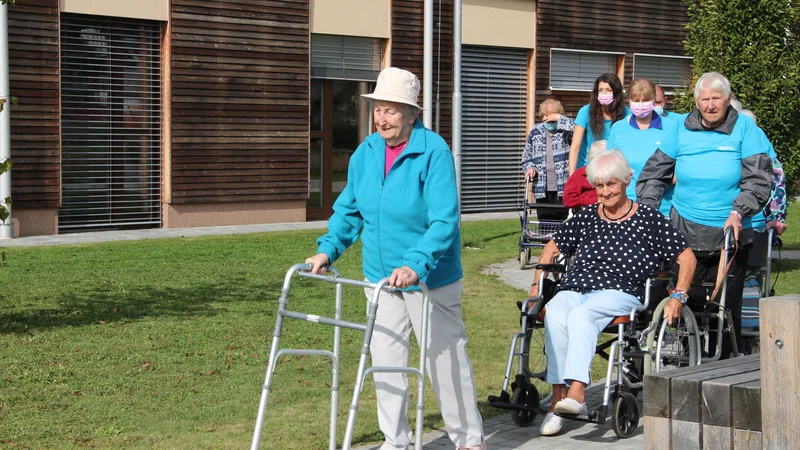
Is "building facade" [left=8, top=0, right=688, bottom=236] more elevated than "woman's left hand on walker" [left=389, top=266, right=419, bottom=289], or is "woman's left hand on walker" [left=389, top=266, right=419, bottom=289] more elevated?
"building facade" [left=8, top=0, right=688, bottom=236]

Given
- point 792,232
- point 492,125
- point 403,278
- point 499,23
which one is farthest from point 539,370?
point 492,125

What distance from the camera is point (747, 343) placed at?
868 centimetres

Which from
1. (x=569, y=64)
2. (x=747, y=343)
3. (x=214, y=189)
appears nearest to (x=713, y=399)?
(x=747, y=343)

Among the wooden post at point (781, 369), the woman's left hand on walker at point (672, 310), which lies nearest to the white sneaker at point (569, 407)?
the woman's left hand on walker at point (672, 310)

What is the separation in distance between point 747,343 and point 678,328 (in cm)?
152

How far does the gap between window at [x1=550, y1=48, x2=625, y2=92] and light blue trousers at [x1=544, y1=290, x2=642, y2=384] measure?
1817 cm

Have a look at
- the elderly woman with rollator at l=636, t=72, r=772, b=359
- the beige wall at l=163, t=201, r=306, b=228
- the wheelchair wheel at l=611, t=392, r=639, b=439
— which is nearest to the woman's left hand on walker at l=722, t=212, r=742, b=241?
the elderly woman with rollator at l=636, t=72, r=772, b=359

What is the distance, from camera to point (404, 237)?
595cm

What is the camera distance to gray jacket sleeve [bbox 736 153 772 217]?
7.93m

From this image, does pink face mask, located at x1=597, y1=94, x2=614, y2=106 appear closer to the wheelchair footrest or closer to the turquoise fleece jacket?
the wheelchair footrest

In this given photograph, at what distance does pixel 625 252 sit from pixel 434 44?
15910 millimetres

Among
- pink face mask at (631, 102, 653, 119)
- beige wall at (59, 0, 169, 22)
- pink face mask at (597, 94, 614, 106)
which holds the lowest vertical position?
pink face mask at (631, 102, 653, 119)

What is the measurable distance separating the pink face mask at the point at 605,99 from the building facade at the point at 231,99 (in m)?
9.57

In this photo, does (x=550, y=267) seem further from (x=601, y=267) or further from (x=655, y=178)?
(x=655, y=178)
